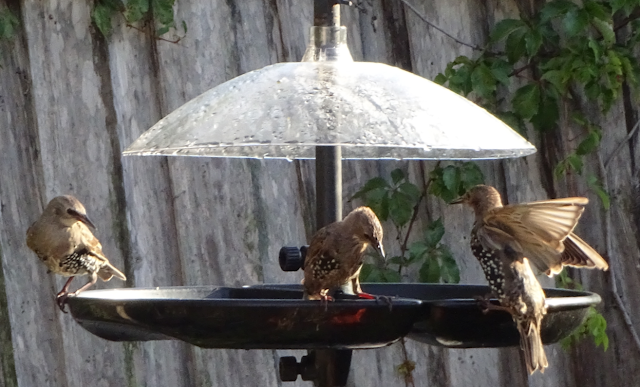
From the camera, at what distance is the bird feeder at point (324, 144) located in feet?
6.41

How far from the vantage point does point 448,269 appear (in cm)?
355

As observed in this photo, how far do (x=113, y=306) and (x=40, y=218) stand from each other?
135 centimetres

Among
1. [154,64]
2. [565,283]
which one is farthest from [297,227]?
[565,283]

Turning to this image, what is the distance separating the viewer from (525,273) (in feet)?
8.82

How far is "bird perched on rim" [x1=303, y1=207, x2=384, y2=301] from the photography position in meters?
2.46

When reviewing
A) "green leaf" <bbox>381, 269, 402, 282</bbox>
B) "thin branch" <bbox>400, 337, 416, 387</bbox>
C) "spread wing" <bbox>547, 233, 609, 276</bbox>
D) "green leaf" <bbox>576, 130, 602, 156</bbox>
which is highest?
"green leaf" <bbox>576, 130, 602, 156</bbox>

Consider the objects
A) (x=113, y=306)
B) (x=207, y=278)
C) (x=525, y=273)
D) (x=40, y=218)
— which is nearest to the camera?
(x=113, y=306)

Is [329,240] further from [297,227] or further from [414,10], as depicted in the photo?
[414,10]

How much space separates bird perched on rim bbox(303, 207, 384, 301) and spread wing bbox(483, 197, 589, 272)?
336 mm

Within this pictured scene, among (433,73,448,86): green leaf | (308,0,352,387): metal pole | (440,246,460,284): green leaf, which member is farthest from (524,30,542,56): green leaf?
(308,0,352,387): metal pole

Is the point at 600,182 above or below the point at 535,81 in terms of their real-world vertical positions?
below

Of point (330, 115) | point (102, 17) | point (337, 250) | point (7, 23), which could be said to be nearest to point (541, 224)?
point (337, 250)

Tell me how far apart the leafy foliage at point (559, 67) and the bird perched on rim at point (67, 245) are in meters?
1.38

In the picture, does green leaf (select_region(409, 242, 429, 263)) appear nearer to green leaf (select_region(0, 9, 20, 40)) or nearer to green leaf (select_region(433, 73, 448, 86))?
green leaf (select_region(433, 73, 448, 86))
